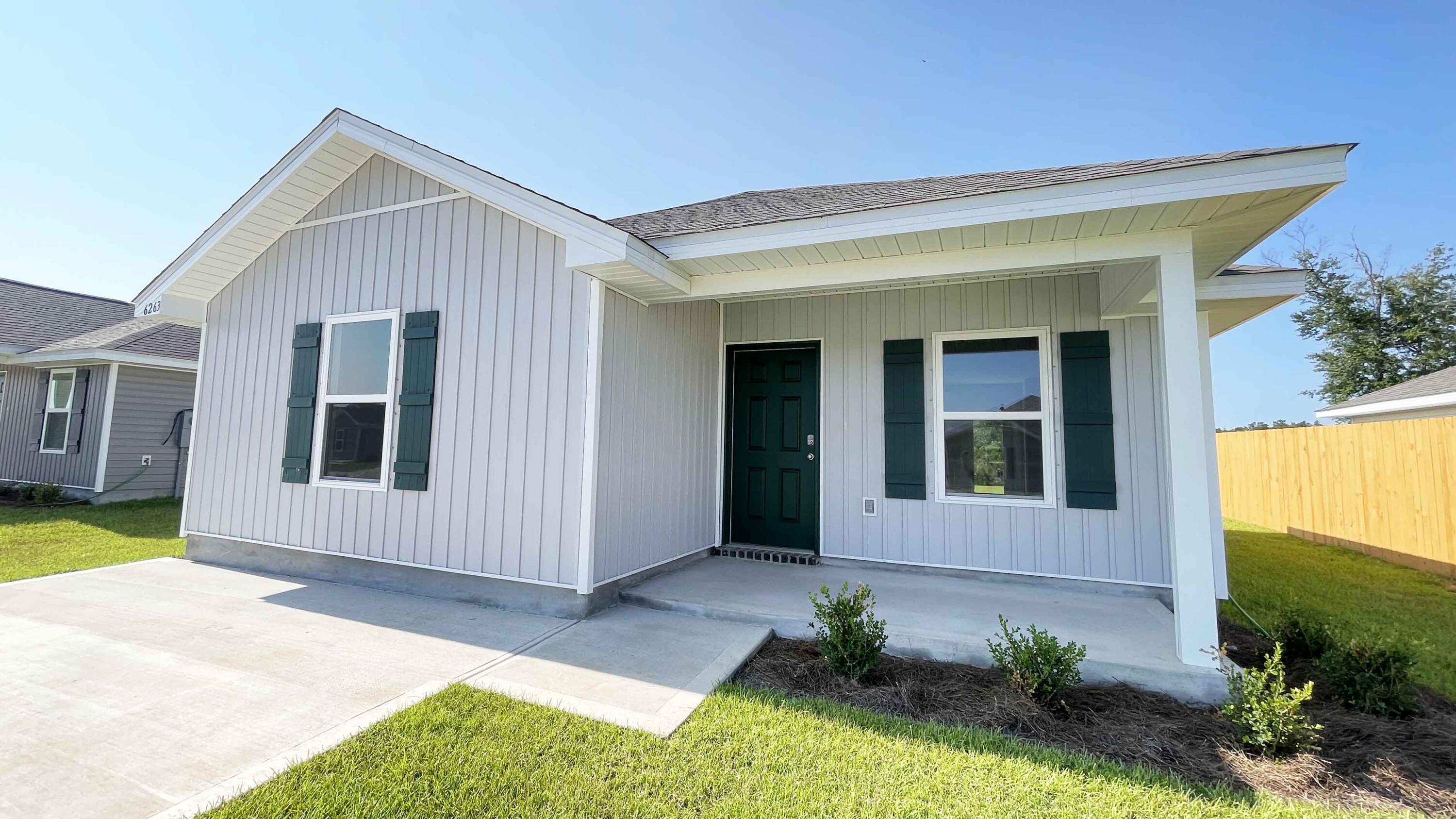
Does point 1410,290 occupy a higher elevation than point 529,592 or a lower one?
higher

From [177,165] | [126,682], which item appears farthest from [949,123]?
[177,165]

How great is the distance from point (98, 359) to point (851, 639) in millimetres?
12401

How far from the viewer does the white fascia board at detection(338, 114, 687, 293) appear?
3.68 m

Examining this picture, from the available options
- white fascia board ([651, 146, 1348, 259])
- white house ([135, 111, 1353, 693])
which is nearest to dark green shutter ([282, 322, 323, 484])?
white house ([135, 111, 1353, 693])

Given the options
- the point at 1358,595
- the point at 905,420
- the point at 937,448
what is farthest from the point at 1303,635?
the point at 1358,595

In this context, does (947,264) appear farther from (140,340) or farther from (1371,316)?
(1371,316)

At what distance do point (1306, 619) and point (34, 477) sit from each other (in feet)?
55.0

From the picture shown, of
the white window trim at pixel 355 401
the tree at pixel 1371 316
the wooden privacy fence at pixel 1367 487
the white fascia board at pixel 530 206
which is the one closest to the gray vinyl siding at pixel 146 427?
the white window trim at pixel 355 401

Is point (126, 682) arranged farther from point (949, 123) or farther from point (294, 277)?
point (949, 123)

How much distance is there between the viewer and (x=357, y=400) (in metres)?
4.80

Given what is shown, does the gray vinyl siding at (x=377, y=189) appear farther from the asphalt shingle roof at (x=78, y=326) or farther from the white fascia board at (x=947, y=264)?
the asphalt shingle roof at (x=78, y=326)

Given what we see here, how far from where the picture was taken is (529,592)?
4051 mm

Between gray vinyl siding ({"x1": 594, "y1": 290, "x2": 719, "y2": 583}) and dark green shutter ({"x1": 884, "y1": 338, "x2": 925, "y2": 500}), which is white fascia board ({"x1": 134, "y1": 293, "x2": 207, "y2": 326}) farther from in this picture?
dark green shutter ({"x1": 884, "y1": 338, "x2": 925, "y2": 500})

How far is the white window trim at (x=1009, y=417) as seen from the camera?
4.60 meters
